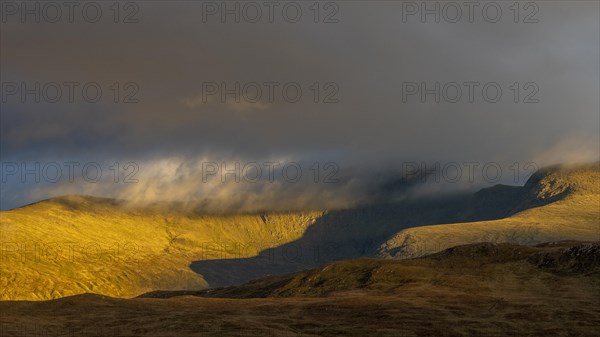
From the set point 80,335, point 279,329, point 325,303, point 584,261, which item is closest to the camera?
point 80,335

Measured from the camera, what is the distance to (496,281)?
147 m

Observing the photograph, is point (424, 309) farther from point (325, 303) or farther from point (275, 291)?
point (275, 291)

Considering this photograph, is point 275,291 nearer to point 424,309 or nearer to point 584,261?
point 424,309

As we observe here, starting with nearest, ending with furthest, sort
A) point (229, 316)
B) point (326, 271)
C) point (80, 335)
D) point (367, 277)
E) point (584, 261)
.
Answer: point (80, 335) → point (229, 316) → point (584, 261) → point (367, 277) → point (326, 271)

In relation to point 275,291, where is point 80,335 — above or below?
above

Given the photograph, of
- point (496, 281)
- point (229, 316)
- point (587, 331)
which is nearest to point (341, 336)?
point (229, 316)

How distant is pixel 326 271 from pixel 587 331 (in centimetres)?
9119

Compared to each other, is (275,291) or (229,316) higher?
(229,316)

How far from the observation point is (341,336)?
8238 centimetres

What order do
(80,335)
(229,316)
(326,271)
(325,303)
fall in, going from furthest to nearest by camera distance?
(326,271) → (325,303) → (229,316) → (80,335)

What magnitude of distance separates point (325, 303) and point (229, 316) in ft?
75.9

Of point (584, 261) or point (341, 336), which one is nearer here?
point (341, 336)

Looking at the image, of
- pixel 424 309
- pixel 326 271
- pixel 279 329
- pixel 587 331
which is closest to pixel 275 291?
pixel 326 271

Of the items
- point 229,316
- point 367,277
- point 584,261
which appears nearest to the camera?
point 229,316
